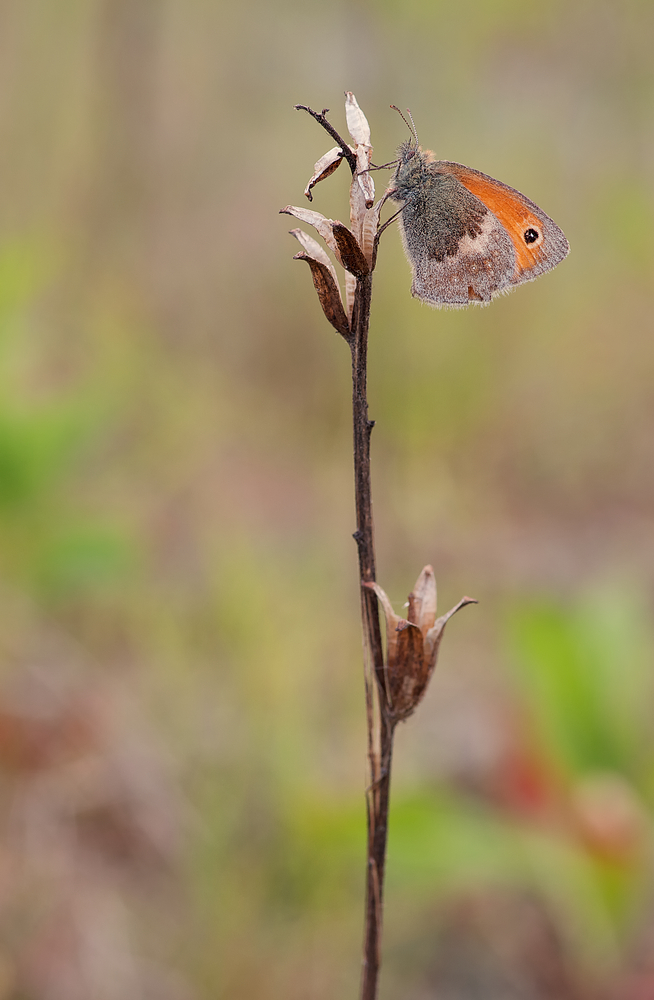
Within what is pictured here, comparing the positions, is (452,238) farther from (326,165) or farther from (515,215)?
(326,165)

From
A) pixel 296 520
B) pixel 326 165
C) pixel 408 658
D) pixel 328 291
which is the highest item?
pixel 326 165

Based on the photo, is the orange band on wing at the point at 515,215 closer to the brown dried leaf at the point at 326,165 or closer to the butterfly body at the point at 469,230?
the butterfly body at the point at 469,230

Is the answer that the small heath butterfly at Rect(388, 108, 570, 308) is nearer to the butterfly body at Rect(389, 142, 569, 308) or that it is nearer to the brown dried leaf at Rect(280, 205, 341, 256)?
the butterfly body at Rect(389, 142, 569, 308)

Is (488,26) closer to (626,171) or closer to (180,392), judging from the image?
(626,171)

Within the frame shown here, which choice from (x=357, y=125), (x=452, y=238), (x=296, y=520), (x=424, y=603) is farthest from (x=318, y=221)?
(x=296, y=520)

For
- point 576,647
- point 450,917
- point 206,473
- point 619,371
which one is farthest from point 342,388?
point 450,917

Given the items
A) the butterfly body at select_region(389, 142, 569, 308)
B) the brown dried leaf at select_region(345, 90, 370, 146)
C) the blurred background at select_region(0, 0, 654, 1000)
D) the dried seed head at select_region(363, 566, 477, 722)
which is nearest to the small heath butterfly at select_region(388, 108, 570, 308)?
the butterfly body at select_region(389, 142, 569, 308)
